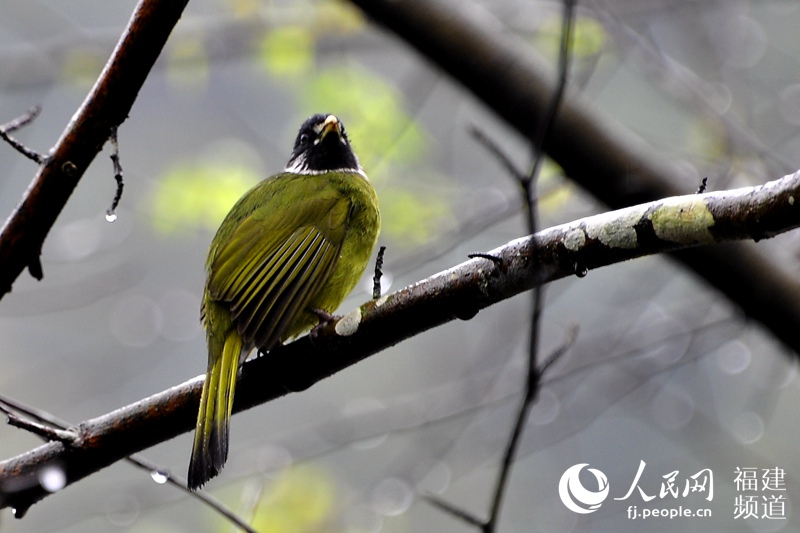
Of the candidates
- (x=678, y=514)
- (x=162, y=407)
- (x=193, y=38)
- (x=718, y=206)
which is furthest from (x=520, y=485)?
(x=718, y=206)

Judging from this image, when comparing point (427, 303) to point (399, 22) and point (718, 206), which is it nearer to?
point (718, 206)

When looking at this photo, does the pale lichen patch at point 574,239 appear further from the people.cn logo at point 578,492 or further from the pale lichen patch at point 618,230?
the people.cn logo at point 578,492

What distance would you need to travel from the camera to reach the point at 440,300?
251 centimetres

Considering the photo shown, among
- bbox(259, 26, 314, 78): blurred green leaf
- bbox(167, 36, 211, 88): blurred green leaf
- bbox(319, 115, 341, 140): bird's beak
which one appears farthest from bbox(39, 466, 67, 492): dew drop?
bbox(259, 26, 314, 78): blurred green leaf

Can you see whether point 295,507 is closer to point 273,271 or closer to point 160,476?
point 273,271

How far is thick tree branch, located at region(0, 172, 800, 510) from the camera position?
215 centimetres

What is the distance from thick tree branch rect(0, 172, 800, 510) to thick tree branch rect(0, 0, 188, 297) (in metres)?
0.55

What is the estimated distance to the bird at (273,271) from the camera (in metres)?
2.99

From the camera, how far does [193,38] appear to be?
20.3ft

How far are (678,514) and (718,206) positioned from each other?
122 inches

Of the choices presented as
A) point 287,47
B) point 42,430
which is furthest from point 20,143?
point 287,47

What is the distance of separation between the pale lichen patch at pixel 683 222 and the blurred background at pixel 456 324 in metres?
1.45

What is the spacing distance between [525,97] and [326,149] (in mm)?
1128

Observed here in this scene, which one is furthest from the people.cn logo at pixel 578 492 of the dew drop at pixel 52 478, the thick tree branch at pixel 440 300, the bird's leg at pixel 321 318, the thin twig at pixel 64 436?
the dew drop at pixel 52 478
